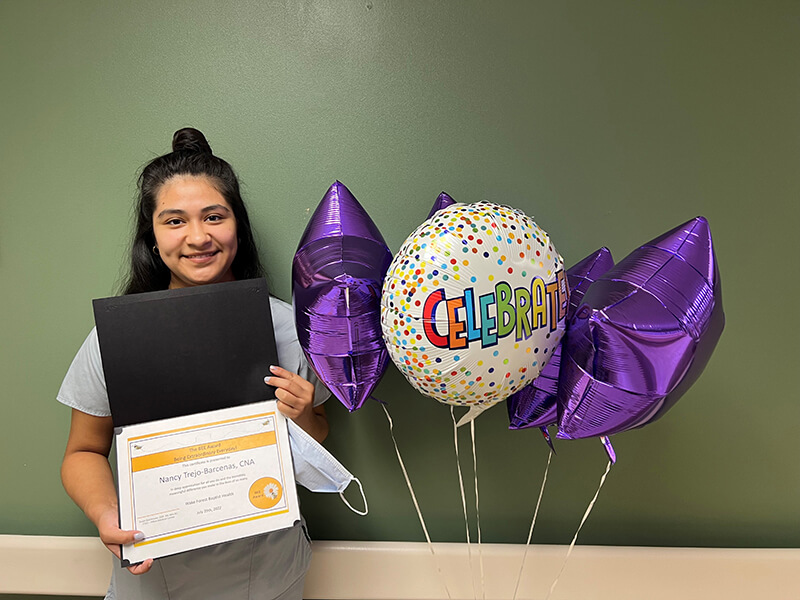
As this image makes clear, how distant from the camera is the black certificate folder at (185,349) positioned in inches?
36.7

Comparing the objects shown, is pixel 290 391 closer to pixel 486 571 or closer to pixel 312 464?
pixel 312 464

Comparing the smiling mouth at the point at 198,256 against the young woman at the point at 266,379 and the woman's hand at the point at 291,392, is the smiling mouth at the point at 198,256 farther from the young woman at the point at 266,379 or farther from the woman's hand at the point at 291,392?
the woman's hand at the point at 291,392

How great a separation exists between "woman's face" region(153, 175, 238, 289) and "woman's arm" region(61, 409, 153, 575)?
36 centimetres

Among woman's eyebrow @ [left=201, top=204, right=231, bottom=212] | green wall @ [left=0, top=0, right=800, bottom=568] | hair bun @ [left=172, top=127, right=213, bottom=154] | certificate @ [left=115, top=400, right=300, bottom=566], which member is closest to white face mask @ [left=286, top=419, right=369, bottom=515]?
certificate @ [left=115, top=400, right=300, bottom=566]

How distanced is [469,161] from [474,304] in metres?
0.57

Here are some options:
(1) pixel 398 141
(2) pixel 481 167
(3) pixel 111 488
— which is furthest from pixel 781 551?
(3) pixel 111 488

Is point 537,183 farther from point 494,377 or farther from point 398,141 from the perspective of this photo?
point 494,377

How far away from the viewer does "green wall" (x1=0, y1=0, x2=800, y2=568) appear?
1.20 m

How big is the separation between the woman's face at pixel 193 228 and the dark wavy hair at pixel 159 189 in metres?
0.02

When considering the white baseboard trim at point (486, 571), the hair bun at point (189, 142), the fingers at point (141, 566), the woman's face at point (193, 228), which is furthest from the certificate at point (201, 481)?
the hair bun at point (189, 142)

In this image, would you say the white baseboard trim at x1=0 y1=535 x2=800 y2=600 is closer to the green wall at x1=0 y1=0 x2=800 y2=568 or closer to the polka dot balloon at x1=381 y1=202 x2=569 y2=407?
the green wall at x1=0 y1=0 x2=800 y2=568

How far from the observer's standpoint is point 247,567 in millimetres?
1049

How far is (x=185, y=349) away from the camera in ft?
3.13

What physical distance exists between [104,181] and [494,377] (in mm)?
1036
